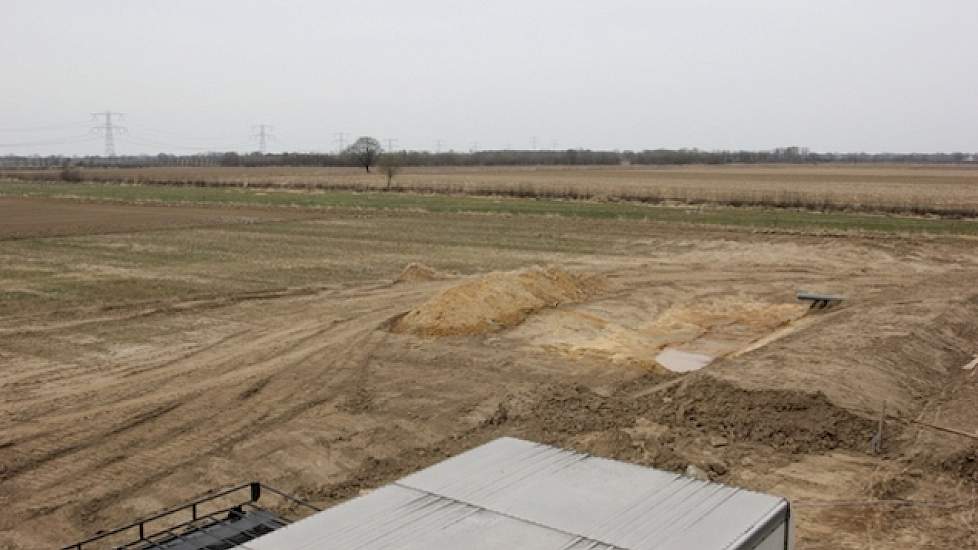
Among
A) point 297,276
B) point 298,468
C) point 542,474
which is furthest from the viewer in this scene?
point 297,276

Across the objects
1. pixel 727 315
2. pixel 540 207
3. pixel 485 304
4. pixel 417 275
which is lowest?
pixel 727 315

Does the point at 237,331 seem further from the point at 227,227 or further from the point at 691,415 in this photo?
the point at 227,227

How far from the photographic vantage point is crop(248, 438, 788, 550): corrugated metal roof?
476 cm

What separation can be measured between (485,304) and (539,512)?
523 inches

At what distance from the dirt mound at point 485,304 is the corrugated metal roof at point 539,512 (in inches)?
454

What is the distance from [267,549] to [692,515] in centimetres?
253

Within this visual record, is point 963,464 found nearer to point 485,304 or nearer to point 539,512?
point 539,512

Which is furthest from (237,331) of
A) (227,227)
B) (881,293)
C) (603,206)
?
(603,206)

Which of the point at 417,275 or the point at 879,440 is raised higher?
the point at 417,275

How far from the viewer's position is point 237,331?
710 inches

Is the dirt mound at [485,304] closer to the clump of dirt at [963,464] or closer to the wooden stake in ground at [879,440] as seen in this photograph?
the wooden stake in ground at [879,440]

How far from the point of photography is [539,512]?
5109 mm

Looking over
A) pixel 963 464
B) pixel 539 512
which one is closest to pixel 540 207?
pixel 963 464

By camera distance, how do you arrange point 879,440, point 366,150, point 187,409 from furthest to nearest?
1. point 366,150
2. point 187,409
3. point 879,440
